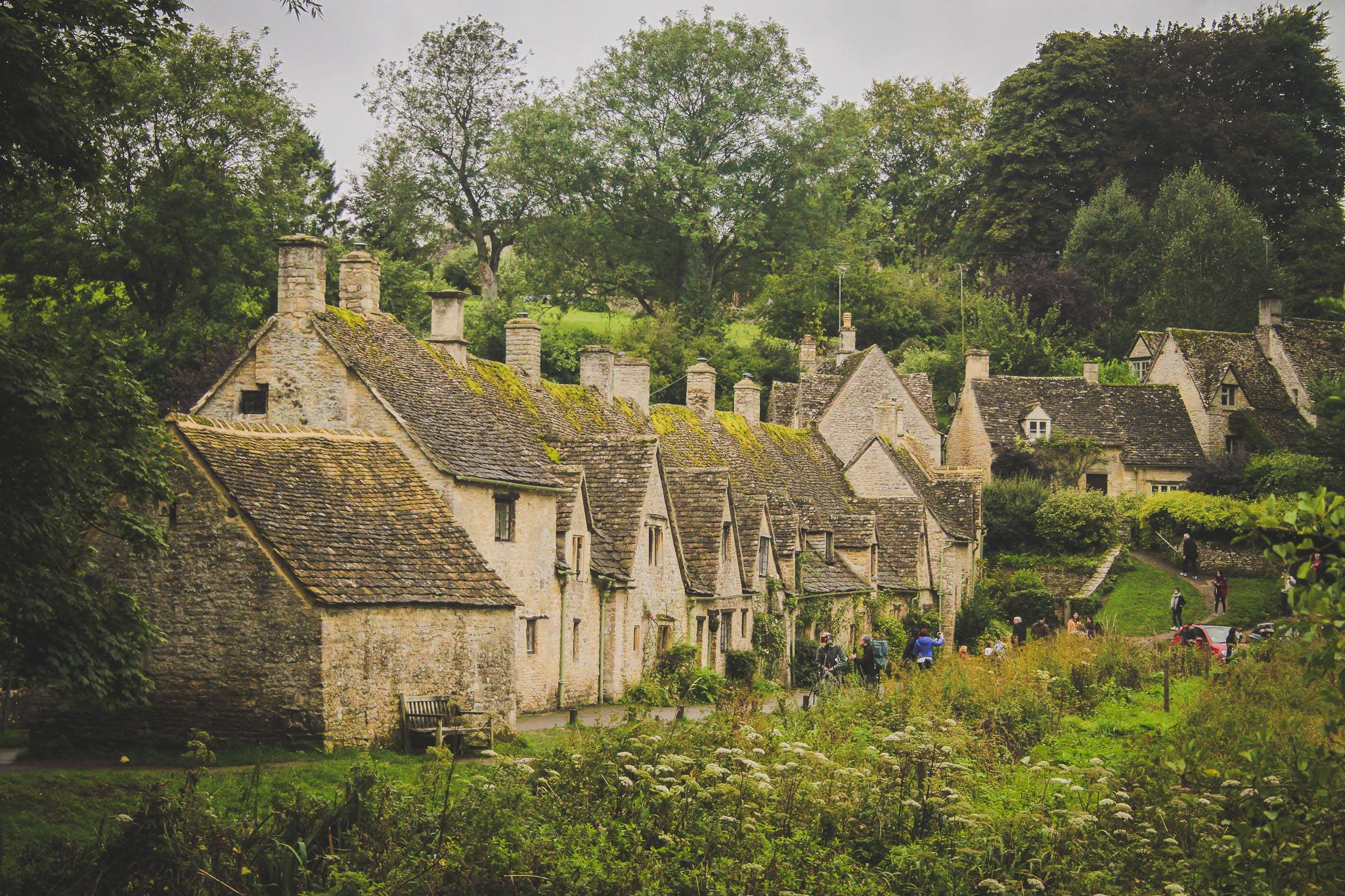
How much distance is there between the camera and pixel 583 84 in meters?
85.8

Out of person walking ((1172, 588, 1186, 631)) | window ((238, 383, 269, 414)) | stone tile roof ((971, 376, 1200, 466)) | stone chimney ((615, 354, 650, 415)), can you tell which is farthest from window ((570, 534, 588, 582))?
stone tile roof ((971, 376, 1200, 466))

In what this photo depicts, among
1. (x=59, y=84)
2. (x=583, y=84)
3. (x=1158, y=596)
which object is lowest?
(x=1158, y=596)

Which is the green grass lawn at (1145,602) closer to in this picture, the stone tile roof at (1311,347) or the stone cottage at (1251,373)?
the stone cottage at (1251,373)

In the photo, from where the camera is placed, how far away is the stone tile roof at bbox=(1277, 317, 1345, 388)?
80.3 metres

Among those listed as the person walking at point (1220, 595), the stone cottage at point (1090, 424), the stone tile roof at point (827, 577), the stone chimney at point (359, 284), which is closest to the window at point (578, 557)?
the stone chimney at point (359, 284)

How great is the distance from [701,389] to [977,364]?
2818 centimetres

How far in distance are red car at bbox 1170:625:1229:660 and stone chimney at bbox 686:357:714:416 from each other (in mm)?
18586

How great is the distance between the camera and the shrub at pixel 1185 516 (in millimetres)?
68312

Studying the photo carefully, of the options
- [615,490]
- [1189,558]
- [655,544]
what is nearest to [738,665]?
[655,544]

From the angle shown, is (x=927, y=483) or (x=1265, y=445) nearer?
(x=927, y=483)

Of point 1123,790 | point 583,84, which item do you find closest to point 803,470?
point 583,84

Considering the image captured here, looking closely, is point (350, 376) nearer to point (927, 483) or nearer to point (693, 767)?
point (693, 767)

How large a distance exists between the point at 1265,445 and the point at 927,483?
19.7 m

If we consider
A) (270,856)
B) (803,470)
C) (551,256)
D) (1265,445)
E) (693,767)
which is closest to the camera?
(270,856)
